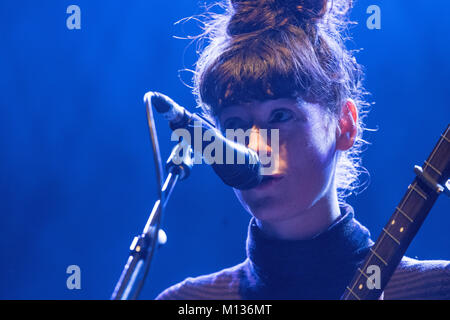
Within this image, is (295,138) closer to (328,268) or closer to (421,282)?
(328,268)

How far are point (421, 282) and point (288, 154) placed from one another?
476mm

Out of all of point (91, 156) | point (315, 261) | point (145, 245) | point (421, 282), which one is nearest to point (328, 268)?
point (315, 261)

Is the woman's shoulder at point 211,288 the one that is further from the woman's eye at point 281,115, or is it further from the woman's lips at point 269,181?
the woman's eye at point 281,115

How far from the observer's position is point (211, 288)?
54.8 inches

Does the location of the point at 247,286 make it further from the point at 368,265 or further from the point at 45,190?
the point at 45,190

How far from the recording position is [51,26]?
6.46 feet

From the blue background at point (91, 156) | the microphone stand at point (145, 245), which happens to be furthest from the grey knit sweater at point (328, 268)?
the blue background at point (91, 156)

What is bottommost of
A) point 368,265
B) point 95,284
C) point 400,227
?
point 95,284

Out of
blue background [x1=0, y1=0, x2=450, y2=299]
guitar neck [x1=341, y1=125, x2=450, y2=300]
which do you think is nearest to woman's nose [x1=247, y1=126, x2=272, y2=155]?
guitar neck [x1=341, y1=125, x2=450, y2=300]

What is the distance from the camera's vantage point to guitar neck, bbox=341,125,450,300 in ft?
2.88

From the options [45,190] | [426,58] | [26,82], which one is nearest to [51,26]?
[26,82]

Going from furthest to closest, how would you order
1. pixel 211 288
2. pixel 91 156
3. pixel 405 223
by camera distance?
pixel 91 156, pixel 211 288, pixel 405 223

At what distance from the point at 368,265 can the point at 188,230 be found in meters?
1.18

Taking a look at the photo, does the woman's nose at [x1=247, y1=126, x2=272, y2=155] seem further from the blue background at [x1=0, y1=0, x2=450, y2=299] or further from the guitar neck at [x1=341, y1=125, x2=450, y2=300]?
the blue background at [x1=0, y1=0, x2=450, y2=299]
